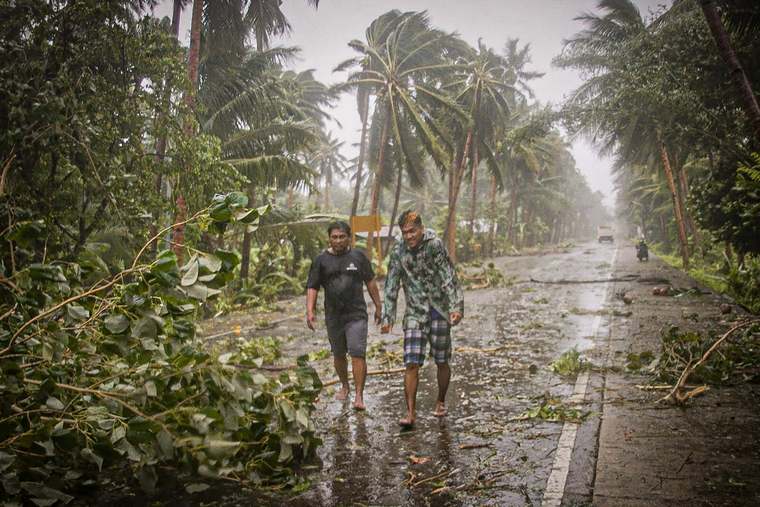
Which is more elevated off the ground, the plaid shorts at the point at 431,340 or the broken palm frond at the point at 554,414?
the plaid shorts at the point at 431,340

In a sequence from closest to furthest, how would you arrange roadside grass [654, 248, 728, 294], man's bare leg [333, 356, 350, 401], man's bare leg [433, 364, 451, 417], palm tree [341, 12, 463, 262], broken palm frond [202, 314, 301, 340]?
man's bare leg [433, 364, 451, 417] < man's bare leg [333, 356, 350, 401] < broken palm frond [202, 314, 301, 340] < roadside grass [654, 248, 728, 294] < palm tree [341, 12, 463, 262]

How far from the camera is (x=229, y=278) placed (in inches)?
123

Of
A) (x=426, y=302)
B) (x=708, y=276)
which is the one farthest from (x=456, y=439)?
(x=708, y=276)

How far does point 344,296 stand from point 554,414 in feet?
7.32

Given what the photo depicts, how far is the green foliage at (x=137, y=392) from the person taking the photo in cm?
285

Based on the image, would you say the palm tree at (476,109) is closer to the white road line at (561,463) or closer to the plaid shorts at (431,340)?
the plaid shorts at (431,340)

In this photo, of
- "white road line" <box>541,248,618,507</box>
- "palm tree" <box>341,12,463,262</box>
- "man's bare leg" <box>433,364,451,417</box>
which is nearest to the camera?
"white road line" <box>541,248,618,507</box>

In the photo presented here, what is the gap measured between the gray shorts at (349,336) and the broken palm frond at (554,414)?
1.57m

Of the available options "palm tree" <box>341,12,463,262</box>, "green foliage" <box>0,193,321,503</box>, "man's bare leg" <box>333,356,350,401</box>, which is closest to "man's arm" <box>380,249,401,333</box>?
"man's bare leg" <box>333,356,350,401</box>

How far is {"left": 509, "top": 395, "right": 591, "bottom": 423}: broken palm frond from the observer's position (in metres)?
4.52

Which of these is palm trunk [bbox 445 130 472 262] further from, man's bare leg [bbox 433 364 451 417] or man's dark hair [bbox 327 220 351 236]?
man's bare leg [bbox 433 364 451 417]

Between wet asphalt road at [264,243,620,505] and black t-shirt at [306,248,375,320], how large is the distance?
960mm

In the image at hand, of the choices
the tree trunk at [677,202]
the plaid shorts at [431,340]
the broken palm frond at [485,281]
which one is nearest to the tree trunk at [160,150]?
the plaid shorts at [431,340]

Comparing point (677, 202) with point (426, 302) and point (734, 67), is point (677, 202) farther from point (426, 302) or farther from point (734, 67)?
point (426, 302)
